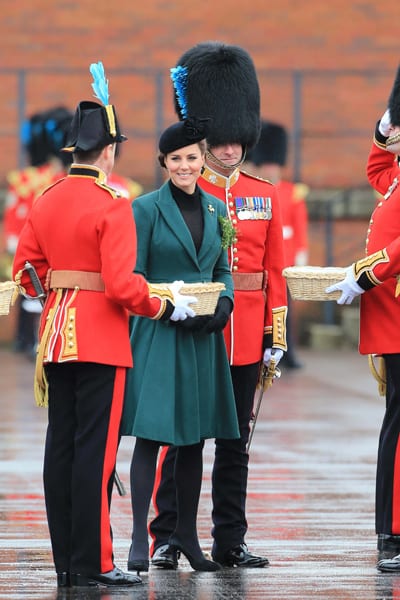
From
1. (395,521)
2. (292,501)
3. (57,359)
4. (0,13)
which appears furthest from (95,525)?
(0,13)

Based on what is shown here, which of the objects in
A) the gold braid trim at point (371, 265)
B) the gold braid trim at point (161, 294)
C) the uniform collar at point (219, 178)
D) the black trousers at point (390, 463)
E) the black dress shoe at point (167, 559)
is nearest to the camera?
the gold braid trim at point (161, 294)

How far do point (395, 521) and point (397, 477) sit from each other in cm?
16

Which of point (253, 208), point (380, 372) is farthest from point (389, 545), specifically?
point (253, 208)

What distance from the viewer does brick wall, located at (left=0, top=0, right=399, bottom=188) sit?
55.7ft

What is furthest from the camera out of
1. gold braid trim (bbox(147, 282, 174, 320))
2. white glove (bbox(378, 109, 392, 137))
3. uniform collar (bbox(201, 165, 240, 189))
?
white glove (bbox(378, 109, 392, 137))

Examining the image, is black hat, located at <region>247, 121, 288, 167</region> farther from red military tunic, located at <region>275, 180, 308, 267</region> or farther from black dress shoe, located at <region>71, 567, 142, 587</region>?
black dress shoe, located at <region>71, 567, 142, 587</region>

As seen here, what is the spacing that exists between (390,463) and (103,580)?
127cm

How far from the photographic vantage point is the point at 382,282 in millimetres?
5844

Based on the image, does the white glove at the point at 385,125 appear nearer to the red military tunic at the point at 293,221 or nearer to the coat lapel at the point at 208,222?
the coat lapel at the point at 208,222

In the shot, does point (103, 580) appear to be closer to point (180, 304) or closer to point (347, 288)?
point (180, 304)

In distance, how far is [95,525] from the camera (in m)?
5.22

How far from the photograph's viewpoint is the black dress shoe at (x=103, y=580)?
520 centimetres

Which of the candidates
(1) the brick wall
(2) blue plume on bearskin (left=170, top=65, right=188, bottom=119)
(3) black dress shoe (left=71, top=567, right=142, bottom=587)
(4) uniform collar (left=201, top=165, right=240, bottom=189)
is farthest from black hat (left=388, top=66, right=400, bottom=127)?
(1) the brick wall

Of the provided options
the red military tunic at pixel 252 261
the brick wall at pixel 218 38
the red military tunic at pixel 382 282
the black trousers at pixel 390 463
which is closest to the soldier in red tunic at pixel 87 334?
the red military tunic at pixel 252 261
